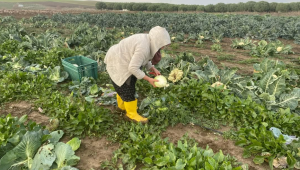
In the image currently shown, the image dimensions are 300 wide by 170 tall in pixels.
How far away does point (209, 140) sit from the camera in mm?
3256

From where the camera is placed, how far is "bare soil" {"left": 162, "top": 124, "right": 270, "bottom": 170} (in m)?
2.84

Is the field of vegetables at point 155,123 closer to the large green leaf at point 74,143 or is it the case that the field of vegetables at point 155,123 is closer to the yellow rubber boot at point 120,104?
the large green leaf at point 74,143

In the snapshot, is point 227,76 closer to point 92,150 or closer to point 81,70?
point 92,150

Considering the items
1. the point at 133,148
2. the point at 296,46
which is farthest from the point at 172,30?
the point at 133,148

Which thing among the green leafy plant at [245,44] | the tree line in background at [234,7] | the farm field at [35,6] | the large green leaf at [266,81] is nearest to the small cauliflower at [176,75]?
the large green leaf at [266,81]

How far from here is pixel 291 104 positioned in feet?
11.7

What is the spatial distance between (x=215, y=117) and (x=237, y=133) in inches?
20.7

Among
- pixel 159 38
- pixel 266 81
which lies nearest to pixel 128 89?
pixel 159 38

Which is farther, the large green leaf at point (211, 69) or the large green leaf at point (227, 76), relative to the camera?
the large green leaf at point (211, 69)

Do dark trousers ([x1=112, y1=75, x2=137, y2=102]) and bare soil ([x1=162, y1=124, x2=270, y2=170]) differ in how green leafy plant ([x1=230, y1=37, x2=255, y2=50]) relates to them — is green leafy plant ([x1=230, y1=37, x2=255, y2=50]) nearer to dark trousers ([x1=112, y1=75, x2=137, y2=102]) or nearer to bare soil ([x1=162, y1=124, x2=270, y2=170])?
bare soil ([x1=162, y1=124, x2=270, y2=170])

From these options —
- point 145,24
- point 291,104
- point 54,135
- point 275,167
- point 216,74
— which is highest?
point 145,24

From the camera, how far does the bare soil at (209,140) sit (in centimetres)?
284

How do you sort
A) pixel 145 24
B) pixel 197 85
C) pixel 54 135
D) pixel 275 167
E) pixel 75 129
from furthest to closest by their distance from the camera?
pixel 145 24, pixel 197 85, pixel 75 129, pixel 54 135, pixel 275 167

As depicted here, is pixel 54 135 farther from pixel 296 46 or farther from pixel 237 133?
pixel 296 46
